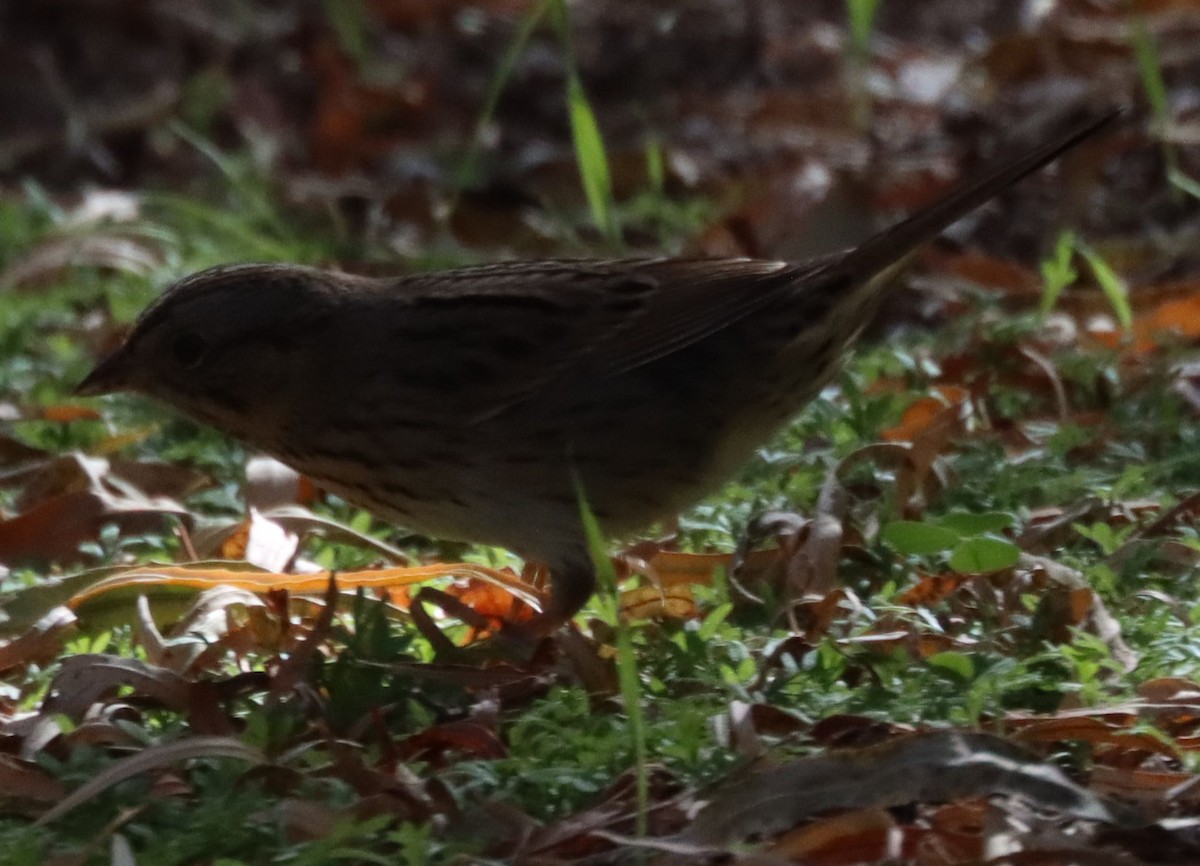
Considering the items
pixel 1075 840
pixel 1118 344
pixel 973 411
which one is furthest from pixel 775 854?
pixel 1118 344

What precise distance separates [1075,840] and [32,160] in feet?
22.4

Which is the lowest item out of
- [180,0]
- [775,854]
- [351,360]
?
[775,854]

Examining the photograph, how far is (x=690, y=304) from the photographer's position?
4410 mm

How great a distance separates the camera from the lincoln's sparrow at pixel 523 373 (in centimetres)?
414

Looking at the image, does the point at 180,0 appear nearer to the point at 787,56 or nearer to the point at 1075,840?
the point at 787,56

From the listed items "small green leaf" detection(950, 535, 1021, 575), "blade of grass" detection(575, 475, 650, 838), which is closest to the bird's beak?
"blade of grass" detection(575, 475, 650, 838)

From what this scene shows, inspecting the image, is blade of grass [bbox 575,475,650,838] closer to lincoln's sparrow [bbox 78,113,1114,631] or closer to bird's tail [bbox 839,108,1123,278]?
lincoln's sparrow [bbox 78,113,1114,631]

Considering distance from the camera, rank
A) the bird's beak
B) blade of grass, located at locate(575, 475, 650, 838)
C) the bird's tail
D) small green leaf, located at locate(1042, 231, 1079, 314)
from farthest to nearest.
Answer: small green leaf, located at locate(1042, 231, 1079, 314) < the bird's beak < the bird's tail < blade of grass, located at locate(575, 475, 650, 838)

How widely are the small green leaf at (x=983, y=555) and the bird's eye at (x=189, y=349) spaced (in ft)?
5.42

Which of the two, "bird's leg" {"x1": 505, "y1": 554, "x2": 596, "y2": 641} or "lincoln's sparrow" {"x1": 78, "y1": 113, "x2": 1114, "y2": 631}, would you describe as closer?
"bird's leg" {"x1": 505, "y1": 554, "x2": 596, "y2": 641}

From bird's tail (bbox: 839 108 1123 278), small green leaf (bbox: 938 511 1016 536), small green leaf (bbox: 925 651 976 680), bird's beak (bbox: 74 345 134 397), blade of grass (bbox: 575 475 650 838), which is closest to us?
blade of grass (bbox: 575 475 650 838)

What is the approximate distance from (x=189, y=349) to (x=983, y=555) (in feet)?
5.69

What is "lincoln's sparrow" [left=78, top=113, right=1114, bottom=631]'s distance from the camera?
4141 mm

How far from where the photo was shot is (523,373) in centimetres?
423
